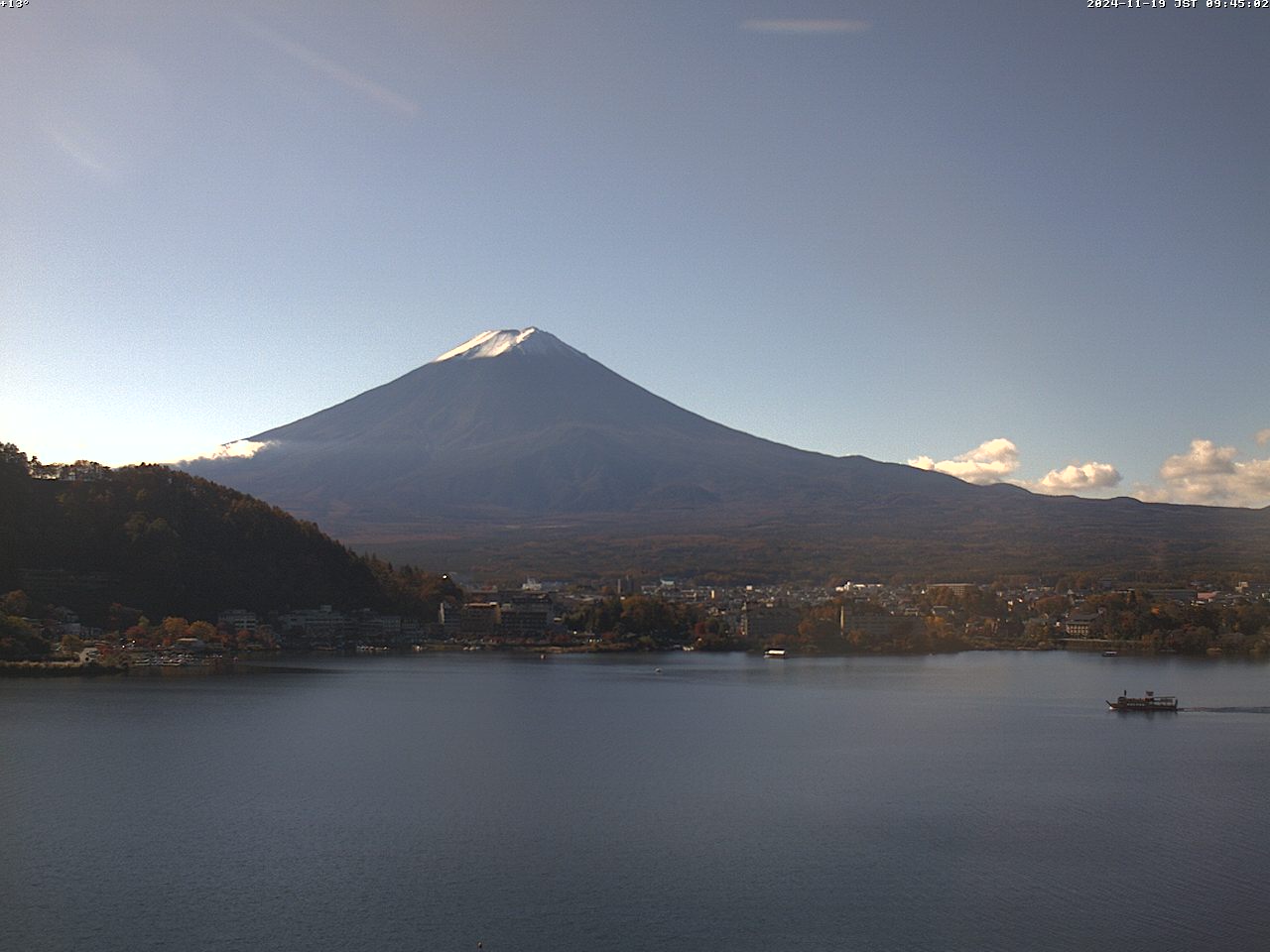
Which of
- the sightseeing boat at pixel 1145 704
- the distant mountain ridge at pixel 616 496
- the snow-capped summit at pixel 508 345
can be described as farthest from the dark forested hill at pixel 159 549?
the snow-capped summit at pixel 508 345

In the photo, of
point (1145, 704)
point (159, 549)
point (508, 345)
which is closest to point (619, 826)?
point (1145, 704)

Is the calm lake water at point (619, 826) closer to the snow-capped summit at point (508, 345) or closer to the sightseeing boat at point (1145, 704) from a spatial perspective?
the sightseeing boat at point (1145, 704)

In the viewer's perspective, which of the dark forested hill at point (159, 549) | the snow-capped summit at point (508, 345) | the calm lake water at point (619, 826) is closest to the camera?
the calm lake water at point (619, 826)

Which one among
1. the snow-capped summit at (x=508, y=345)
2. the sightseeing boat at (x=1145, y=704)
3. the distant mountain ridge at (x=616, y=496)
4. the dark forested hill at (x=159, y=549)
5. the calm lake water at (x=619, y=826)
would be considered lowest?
the calm lake water at (x=619, y=826)

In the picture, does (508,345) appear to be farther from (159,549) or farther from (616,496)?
(159,549)

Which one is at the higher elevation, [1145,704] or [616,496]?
[616,496]

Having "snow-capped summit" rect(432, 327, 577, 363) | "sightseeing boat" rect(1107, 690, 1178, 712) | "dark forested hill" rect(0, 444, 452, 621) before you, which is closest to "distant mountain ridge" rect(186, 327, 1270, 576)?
"snow-capped summit" rect(432, 327, 577, 363)

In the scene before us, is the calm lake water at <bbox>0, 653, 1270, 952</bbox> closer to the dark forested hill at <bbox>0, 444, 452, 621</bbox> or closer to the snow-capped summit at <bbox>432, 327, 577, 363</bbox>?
the dark forested hill at <bbox>0, 444, 452, 621</bbox>
